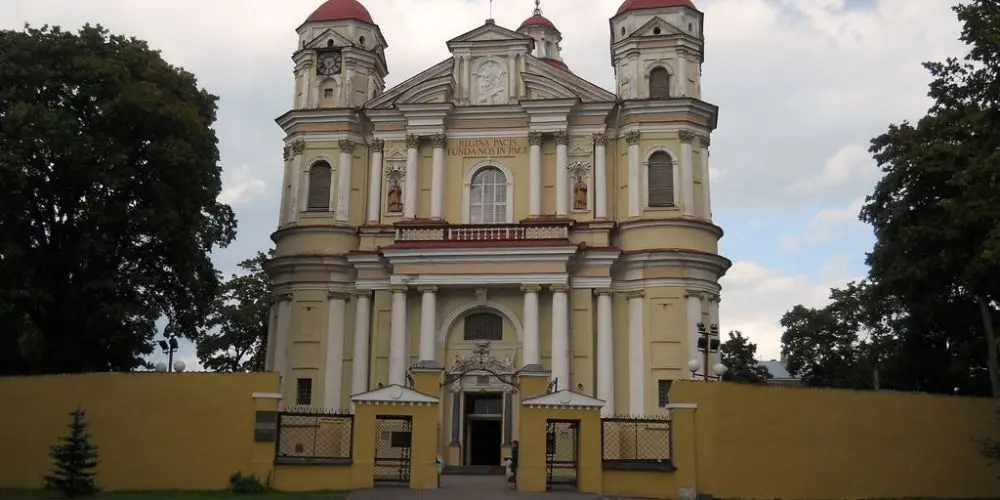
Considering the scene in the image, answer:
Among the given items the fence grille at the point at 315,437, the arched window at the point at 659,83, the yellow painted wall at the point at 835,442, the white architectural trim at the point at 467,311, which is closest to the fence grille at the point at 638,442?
the yellow painted wall at the point at 835,442

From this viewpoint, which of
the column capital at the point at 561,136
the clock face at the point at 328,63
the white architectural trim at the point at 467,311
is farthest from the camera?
the clock face at the point at 328,63

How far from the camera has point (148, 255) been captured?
2969 cm

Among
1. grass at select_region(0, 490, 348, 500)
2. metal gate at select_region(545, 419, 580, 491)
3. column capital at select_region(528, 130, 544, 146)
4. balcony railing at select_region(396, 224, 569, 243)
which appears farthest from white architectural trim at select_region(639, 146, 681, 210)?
grass at select_region(0, 490, 348, 500)

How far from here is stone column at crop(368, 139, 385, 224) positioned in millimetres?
35406

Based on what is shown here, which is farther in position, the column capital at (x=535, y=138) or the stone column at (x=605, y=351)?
the column capital at (x=535, y=138)

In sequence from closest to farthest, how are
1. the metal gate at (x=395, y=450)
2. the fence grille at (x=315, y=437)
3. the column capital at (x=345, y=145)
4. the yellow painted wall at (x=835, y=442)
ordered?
the yellow painted wall at (x=835, y=442) → the fence grille at (x=315, y=437) → the metal gate at (x=395, y=450) → the column capital at (x=345, y=145)

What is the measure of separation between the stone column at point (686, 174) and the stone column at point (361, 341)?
37.3ft

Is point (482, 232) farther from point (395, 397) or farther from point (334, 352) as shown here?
point (395, 397)

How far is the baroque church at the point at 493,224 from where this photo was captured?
106ft

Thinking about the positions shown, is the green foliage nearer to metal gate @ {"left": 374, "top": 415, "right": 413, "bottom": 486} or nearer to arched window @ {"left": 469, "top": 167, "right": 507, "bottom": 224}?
metal gate @ {"left": 374, "top": 415, "right": 413, "bottom": 486}

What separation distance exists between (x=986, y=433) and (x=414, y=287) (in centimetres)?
1745

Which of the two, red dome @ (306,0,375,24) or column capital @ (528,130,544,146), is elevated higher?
red dome @ (306,0,375,24)

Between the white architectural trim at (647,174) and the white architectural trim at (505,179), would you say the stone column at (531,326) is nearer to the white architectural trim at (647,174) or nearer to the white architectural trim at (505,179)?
the white architectural trim at (505,179)

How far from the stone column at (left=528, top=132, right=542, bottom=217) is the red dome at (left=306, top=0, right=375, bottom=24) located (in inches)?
344
